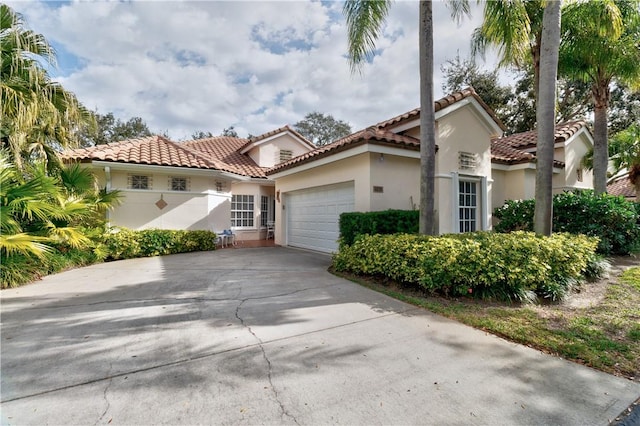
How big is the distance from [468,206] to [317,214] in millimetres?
5899

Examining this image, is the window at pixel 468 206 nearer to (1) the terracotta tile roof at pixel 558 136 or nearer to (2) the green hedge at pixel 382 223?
(2) the green hedge at pixel 382 223

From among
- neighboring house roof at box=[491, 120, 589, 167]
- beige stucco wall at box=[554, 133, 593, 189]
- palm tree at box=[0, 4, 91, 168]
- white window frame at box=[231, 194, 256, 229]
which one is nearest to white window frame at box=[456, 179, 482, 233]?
neighboring house roof at box=[491, 120, 589, 167]

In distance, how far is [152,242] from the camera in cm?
1083

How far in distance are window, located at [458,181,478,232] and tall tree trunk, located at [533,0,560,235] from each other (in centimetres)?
379

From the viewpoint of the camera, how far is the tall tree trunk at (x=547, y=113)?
6727mm

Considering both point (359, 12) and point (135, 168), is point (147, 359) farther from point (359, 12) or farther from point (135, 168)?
point (135, 168)

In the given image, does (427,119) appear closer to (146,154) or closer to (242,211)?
(146,154)

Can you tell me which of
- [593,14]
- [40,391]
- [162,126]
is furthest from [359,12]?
[162,126]

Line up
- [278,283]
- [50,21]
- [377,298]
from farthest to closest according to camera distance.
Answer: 1. [50,21]
2. [278,283]
3. [377,298]

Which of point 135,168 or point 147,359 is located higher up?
point 135,168

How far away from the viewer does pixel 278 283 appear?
22.0ft

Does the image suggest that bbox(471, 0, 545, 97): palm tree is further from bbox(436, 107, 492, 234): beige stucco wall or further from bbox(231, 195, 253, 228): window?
bbox(231, 195, 253, 228): window

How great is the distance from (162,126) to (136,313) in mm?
37719

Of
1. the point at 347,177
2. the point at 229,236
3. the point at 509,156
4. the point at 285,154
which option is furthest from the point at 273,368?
the point at 285,154
